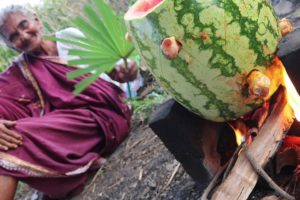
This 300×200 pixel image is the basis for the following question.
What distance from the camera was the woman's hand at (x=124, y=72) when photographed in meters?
2.70

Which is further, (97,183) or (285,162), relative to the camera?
(97,183)

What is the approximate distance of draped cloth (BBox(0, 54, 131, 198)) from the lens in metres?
2.48

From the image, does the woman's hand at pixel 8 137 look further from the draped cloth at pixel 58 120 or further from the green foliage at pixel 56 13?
the green foliage at pixel 56 13

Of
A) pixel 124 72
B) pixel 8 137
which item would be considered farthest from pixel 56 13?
pixel 8 137

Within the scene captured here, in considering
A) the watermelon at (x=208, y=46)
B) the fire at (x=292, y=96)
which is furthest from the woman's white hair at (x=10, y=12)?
the fire at (x=292, y=96)

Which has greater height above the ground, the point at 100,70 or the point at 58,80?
the point at 100,70

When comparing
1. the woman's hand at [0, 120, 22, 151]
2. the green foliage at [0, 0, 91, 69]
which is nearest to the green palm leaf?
the woman's hand at [0, 120, 22, 151]

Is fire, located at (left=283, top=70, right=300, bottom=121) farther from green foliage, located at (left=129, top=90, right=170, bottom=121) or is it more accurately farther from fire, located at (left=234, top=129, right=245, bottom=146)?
green foliage, located at (left=129, top=90, right=170, bottom=121)

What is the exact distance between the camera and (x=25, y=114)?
291 centimetres

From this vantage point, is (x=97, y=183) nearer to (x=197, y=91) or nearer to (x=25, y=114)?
(x=25, y=114)

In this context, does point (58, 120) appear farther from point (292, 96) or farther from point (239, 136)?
point (292, 96)

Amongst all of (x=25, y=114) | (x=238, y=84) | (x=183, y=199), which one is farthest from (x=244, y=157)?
(x=25, y=114)

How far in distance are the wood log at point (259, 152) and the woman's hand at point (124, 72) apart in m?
1.55

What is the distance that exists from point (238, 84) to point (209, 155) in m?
0.36
